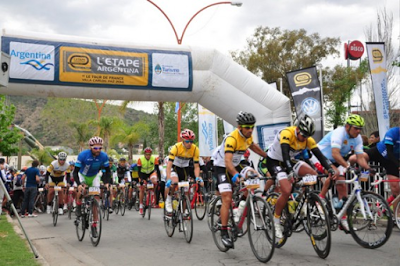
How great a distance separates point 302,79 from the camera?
1836 cm

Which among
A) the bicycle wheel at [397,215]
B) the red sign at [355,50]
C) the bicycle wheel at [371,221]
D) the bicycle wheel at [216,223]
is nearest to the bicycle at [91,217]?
the bicycle wheel at [216,223]

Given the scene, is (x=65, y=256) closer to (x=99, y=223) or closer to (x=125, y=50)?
(x=99, y=223)

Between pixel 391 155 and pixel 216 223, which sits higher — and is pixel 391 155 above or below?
above

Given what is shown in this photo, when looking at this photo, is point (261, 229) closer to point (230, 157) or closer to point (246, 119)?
point (230, 157)

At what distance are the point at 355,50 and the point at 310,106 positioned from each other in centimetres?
2506

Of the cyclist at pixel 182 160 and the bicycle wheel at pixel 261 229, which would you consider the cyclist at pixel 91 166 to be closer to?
the cyclist at pixel 182 160

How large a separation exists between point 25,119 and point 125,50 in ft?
403

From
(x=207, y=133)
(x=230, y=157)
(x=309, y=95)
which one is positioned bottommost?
(x=230, y=157)

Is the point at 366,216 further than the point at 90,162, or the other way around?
the point at 90,162

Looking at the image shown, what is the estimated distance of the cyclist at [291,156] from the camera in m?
7.29

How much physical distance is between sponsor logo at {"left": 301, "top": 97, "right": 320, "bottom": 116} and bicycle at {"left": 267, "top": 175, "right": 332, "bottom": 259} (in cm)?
1094

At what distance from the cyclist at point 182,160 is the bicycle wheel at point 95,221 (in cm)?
139

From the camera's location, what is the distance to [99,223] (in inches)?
368

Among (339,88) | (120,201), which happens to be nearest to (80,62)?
(120,201)
